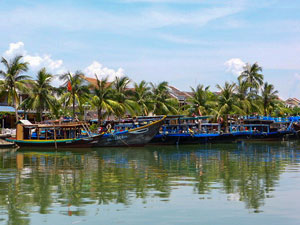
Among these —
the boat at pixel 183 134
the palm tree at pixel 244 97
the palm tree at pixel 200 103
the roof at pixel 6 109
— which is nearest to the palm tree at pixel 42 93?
the roof at pixel 6 109

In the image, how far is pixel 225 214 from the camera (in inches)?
443

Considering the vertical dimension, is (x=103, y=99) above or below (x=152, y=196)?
above

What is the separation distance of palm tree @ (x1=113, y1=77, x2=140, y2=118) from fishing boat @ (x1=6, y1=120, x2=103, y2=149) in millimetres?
6867

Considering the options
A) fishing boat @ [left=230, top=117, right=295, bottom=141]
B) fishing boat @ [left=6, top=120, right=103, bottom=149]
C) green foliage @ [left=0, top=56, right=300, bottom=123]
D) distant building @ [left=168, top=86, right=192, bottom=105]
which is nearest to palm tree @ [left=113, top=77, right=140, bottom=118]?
green foliage @ [left=0, top=56, right=300, bottom=123]

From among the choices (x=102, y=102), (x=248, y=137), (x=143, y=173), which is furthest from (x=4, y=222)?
(x=248, y=137)

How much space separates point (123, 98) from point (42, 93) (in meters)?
9.04

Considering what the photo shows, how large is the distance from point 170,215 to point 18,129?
33.6 metres

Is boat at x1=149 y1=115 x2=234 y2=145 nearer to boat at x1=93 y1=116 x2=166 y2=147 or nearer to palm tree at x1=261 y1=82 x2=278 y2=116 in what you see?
boat at x1=93 y1=116 x2=166 y2=147

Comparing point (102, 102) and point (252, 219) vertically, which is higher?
point (102, 102)

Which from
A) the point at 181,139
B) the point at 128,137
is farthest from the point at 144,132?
the point at 181,139

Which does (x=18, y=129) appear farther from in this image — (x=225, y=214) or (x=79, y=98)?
(x=225, y=214)

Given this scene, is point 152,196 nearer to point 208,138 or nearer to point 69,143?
point 69,143

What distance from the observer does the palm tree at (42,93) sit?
48031 millimetres

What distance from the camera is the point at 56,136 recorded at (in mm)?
43000
